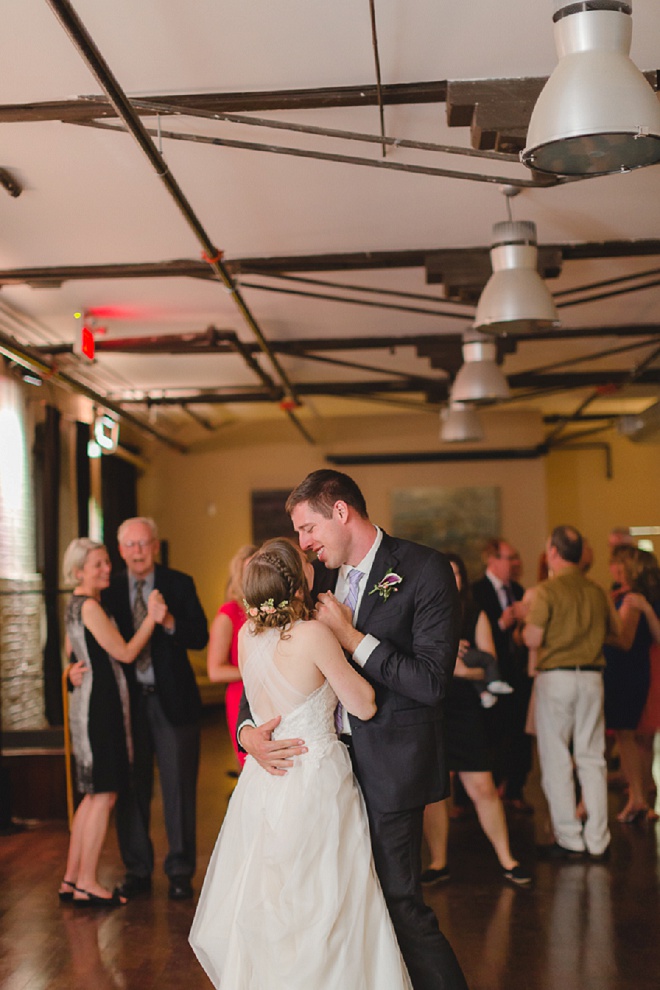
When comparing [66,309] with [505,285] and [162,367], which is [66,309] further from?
[505,285]

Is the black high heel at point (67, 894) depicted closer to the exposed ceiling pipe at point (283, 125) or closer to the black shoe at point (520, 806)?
the black shoe at point (520, 806)

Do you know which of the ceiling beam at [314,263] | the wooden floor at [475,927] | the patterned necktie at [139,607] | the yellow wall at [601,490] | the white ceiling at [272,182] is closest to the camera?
the white ceiling at [272,182]

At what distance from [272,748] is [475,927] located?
2.02 meters

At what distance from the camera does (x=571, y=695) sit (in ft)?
18.8

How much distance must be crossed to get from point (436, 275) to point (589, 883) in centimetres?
340

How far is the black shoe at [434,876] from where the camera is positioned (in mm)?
A: 5215

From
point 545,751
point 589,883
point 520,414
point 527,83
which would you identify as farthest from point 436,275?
point 520,414

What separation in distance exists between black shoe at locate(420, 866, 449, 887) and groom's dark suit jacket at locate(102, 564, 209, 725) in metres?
1.36

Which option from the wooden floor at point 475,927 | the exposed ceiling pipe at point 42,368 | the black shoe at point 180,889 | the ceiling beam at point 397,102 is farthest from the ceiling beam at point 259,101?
the black shoe at point 180,889

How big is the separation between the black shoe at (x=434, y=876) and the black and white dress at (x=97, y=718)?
59.9 inches

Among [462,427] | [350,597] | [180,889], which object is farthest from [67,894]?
[462,427]

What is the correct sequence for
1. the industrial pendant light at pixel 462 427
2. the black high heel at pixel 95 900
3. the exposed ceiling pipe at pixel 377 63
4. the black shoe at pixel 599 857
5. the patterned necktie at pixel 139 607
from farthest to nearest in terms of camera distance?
the industrial pendant light at pixel 462 427 → the black shoe at pixel 599 857 → the patterned necktie at pixel 139 607 → the black high heel at pixel 95 900 → the exposed ceiling pipe at pixel 377 63

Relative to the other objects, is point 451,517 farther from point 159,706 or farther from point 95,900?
point 95,900

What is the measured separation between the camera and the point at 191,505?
14312mm
